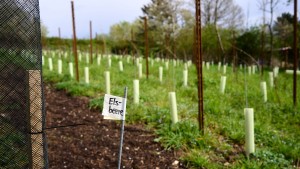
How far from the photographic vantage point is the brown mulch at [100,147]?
4327 mm

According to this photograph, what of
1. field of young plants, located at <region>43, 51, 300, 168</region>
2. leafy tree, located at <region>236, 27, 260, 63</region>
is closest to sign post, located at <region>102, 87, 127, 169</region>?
field of young plants, located at <region>43, 51, 300, 168</region>

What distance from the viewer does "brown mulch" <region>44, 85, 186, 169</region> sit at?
4.33 meters

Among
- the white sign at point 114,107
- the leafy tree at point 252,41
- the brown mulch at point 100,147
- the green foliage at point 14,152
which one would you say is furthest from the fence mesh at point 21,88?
the leafy tree at point 252,41

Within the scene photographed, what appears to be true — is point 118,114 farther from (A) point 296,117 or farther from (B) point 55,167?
(A) point 296,117

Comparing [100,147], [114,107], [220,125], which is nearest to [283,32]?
[220,125]

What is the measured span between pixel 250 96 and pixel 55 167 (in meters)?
6.04

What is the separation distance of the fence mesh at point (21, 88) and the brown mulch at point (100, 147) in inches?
36.8

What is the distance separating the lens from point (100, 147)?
4895 mm

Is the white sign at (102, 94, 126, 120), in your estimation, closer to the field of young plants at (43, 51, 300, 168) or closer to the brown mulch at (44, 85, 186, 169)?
the brown mulch at (44, 85, 186, 169)

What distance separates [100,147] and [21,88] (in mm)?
2702

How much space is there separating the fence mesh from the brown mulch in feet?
3.07

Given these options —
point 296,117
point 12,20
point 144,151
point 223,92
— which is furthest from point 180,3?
point 12,20

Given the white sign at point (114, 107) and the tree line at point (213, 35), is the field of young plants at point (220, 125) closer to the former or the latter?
the white sign at point (114, 107)

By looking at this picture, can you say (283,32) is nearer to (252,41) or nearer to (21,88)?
(252,41)
